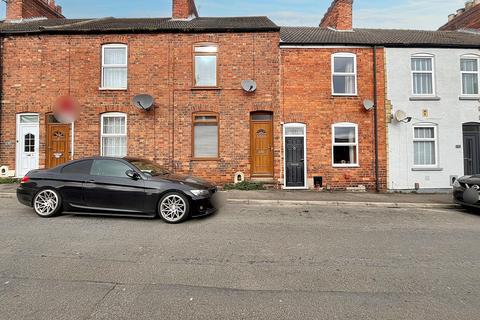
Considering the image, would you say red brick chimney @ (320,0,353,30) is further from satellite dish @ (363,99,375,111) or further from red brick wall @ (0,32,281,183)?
satellite dish @ (363,99,375,111)

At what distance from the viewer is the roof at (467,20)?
Result: 16469mm

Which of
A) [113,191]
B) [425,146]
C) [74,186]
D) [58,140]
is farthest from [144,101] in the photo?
[425,146]

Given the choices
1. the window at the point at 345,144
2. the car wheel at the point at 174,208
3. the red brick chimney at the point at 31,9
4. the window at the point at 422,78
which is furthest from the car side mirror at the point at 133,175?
the red brick chimney at the point at 31,9

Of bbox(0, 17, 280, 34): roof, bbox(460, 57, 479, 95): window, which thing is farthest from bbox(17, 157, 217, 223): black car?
bbox(460, 57, 479, 95): window

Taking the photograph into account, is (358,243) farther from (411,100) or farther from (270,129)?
(411,100)

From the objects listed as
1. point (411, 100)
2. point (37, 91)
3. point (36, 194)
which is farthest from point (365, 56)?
point (37, 91)

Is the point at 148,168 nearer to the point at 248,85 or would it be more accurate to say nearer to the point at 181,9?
the point at 248,85

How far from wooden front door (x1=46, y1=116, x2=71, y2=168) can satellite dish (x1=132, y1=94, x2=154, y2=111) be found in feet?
10.4

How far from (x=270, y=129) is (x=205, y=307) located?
10.3 meters

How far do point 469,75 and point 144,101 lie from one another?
46.1 feet

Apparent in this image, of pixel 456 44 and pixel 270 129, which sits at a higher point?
pixel 456 44

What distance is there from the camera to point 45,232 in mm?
5953

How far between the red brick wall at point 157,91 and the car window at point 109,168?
542 cm

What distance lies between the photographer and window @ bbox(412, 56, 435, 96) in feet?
43.7
